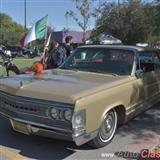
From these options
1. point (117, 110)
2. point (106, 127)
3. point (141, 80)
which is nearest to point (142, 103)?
point (141, 80)

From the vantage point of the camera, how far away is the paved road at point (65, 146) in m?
5.61

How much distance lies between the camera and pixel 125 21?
41.3 meters

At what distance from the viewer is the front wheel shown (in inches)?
229

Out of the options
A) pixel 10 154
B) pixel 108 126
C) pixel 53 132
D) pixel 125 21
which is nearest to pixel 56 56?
pixel 108 126

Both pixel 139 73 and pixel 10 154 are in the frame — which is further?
pixel 139 73

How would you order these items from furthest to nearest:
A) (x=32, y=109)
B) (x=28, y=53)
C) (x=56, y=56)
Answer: (x=28, y=53) < (x=56, y=56) < (x=32, y=109)

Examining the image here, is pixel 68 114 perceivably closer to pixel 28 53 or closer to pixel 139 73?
pixel 139 73

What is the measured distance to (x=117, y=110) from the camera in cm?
637

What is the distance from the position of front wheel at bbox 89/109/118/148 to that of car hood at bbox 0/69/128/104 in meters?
0.49

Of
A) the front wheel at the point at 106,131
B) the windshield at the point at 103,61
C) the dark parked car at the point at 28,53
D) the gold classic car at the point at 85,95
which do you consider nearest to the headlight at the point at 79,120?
the gold classic car at the point at 85,95

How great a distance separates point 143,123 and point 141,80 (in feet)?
3.40

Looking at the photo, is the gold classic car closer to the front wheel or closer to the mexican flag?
the front wheel

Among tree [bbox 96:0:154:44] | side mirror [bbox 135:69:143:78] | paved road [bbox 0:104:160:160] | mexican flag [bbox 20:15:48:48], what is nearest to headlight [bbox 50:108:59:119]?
paved road [bbox 0:104:160:160]

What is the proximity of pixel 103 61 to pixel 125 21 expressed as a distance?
35.0 m
